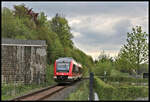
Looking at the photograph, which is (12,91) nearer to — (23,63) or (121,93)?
(23,63)

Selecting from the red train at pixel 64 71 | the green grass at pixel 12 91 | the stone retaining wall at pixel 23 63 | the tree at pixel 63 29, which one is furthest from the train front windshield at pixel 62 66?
the tree at pixel 63 29

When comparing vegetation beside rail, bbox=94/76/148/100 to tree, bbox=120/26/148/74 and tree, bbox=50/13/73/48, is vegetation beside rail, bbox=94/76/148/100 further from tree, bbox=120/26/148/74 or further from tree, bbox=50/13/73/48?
tree, bbox=50/13/73/48

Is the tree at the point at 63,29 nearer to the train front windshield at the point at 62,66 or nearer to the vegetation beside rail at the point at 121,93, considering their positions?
the train front windshield at the point at 62,66

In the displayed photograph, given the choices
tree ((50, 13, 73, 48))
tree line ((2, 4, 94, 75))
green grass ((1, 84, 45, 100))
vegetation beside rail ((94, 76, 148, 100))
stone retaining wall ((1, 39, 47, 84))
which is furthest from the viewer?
tree ((50, 13, 73, 48))

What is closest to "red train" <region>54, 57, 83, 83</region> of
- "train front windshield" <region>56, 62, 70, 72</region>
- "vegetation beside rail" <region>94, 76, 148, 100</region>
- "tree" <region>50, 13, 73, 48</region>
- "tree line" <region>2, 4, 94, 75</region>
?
"train front windshield" <region>56, 62, 70, 72</region>

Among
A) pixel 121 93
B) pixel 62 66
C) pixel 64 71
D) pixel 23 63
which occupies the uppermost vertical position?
pixel 23 63

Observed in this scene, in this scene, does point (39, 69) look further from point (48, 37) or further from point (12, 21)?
point (48, 37)

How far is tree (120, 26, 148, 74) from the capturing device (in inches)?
1345

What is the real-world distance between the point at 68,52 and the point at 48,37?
822cm

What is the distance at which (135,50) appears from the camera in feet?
113

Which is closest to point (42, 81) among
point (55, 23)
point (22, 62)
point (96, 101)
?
point (22, 62)

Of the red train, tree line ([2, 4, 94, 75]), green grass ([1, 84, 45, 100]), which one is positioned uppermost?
tree line ([2, 4, 94, 75])

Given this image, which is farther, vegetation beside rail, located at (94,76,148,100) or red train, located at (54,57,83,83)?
red train, located at (54,57,83,83)

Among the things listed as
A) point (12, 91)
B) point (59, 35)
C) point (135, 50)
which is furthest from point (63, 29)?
point (12, 91)
